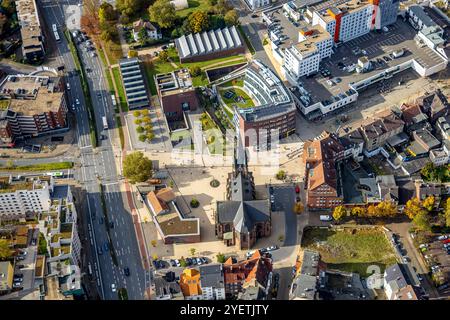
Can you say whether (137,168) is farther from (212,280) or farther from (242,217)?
(212,280)

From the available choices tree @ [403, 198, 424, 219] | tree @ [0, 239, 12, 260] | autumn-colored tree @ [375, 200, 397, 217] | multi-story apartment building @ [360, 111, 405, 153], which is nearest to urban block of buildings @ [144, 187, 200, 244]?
tree @ [0, 239, 12, 260]

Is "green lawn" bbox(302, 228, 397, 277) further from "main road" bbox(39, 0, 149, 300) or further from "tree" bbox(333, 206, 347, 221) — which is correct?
"main road" bbox(39, 0, 149, 300)

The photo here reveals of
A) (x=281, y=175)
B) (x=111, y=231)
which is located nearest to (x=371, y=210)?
(x=281, y=175)

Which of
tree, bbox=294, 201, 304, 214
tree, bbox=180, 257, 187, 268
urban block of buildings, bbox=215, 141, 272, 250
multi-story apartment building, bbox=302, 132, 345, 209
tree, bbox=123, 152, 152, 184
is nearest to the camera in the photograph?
urban block of buildings, bbox=215, 141, 272, 250

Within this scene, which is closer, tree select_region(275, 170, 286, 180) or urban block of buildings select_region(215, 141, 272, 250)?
urban block of buildings select_region(215, 141, 272, 250)

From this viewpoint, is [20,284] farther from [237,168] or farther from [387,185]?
[387,185]

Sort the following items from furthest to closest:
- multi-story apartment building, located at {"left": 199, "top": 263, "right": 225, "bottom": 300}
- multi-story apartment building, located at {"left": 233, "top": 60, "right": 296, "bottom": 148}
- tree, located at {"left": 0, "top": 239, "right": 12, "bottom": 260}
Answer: multi-story apartment building, located at {"left": 233, "top": 60, "right": 296, "bottom": 148} < tree, located at {"left": 0, "top": 239, "right": 12, "bottom": 260} < multi-story apartment building, located at {"left": 199, "top": 263, "right": 225, "bottom": 300}
